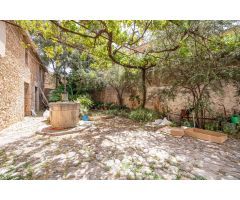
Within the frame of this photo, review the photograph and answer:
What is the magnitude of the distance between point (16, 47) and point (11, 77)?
69.5 inches

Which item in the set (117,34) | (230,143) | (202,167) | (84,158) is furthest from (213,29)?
(84,158)

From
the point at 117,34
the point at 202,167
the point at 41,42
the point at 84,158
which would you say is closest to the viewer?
the point at 202,167

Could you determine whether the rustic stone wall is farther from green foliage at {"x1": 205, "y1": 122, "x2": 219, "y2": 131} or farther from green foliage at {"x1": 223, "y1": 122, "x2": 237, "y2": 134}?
green foliage at {"x1": 223, "y1": 122, "x2": 237, "y2": 134}

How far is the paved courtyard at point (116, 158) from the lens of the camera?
251 cm

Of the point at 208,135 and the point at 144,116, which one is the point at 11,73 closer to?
the point at 144,116

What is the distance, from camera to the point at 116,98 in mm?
12203

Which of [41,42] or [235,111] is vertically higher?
[41,42]

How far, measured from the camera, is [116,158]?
3.13 metres

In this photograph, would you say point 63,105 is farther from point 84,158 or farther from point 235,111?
point 235,111

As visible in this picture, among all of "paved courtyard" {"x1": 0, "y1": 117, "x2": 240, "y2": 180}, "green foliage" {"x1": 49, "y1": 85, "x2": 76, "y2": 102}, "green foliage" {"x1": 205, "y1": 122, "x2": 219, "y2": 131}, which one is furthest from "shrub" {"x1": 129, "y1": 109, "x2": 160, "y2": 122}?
"green foliage" {"x1": 49, "y1": 85, "x2": 76, "y2": 102}

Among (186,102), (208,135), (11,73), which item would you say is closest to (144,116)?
(186,102)

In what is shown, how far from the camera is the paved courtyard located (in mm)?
2510
